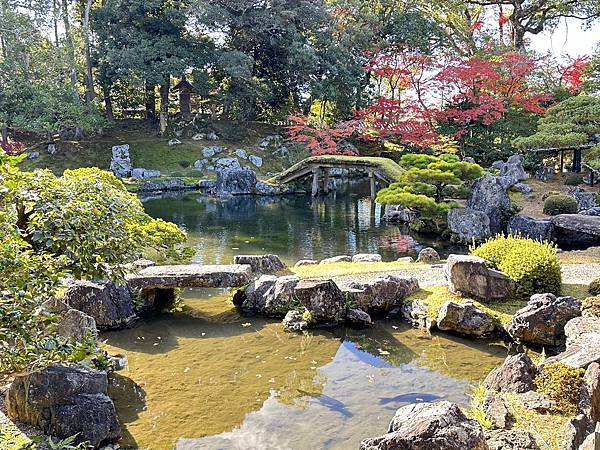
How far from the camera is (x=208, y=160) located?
117 feet

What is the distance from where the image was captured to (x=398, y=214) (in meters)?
22.1

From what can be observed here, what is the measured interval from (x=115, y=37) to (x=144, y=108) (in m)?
8.02

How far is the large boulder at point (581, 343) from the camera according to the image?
6.33 metres

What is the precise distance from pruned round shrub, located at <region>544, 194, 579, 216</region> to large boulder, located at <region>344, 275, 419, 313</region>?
1096 centimetres

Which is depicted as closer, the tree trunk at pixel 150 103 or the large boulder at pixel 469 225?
the large boulder at pixel 469 225

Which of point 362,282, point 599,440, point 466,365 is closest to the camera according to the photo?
point 599,440

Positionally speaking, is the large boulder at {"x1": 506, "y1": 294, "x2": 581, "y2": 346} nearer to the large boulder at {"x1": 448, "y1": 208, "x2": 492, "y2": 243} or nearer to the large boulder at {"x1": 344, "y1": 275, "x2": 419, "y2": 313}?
the large boulder at {"x1": 344, "y1": 275, "x2": 419, "y2": 313}

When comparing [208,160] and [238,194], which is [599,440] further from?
[208,160]

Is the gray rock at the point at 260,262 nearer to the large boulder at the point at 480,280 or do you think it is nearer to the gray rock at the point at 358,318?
the gray rock at the point at 358,318

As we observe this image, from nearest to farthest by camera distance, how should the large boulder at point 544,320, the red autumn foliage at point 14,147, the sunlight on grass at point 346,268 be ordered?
the large boulder at point 544,320 → the sunlight on grass at point 346,268 → the red autumn foliage at point 14,147

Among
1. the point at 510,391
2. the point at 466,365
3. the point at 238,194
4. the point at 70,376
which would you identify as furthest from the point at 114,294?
the point at 238,194

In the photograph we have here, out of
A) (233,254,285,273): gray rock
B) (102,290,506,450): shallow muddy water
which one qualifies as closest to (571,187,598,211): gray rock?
(233,254,285,273): gray rock

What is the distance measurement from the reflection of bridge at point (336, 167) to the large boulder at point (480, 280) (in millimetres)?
12591

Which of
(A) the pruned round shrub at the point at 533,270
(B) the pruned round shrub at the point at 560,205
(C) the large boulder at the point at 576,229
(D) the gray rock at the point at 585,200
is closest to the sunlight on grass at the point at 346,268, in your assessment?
(A) the pruned round shrub at the point at 533,270
